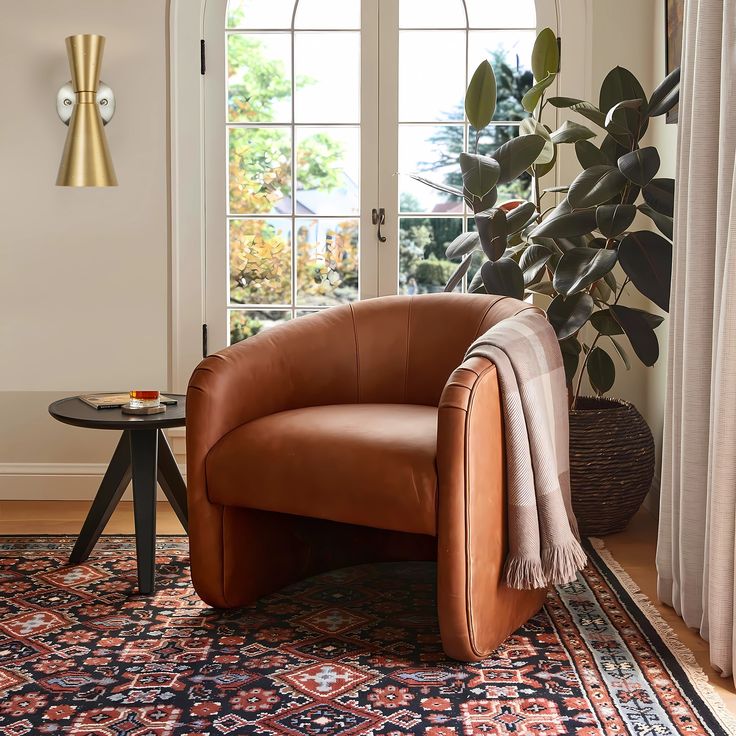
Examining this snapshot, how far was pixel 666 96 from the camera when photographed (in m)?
2.65

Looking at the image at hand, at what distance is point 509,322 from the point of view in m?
2.16

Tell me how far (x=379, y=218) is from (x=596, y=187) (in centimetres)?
99

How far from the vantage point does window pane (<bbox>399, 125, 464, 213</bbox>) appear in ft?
11.3

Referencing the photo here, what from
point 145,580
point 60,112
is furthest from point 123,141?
point 145,580

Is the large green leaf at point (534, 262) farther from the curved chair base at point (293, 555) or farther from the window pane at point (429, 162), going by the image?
the curved chair base at point (293, 555)

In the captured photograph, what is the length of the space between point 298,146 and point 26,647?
2.12m

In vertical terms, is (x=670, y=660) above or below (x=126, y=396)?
below

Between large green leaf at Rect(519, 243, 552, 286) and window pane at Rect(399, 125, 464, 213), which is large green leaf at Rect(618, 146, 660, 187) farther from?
window pane at Rect(399, 125, 464, 213)

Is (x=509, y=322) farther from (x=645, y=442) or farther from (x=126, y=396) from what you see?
(x=126, y=396)

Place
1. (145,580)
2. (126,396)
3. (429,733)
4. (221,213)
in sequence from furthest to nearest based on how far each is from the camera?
1. (221,213)
2. (126,396)
3. (145,580)
4. (429,733)

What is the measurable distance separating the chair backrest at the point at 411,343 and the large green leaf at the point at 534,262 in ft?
1.23

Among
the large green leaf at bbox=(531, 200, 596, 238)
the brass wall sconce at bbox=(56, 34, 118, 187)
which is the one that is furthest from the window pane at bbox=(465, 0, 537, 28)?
the brass wall sconce at bbox=(56, 34, 118, 187)

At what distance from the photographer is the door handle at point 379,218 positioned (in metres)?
3.43

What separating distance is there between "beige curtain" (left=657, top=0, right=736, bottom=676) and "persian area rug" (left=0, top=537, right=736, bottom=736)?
16cm
